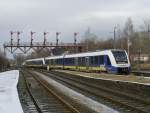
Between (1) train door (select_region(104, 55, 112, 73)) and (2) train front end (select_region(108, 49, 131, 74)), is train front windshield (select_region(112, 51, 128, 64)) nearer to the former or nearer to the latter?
(2) train front end (select_region(108, 49, 131, 74))

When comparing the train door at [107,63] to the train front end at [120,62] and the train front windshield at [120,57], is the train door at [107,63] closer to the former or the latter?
the train front end at [120,62]

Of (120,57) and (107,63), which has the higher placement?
(120,57)

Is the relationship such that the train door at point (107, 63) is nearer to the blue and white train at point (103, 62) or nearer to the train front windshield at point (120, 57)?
the blue and white train at point (103, 62)

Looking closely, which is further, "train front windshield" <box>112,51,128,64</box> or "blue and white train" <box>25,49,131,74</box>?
"blue and white train" <box>25,49,131,74</box>

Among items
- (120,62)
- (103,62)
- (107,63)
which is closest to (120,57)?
(120,62)

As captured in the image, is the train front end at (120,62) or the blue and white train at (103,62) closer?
the train front end at (120,62)

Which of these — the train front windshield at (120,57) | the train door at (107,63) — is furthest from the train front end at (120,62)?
the train door at (107,63)

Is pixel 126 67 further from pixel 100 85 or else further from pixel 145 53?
pixel 145 53

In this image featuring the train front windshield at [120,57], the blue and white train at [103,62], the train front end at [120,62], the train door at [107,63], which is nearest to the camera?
the train front end at [120,62]

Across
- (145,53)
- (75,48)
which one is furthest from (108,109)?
(145,53)

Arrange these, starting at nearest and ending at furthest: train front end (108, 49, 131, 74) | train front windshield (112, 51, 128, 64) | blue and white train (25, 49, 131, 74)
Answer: train front end (108, 49, 131, 74), train front windshield (112, 51, 128, 64), blue and white train (25, 49, 131, 74)

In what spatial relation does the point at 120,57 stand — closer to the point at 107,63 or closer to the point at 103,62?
the point at 107,63

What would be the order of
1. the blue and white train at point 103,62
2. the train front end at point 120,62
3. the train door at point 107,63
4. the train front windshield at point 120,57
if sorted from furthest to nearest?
1. the train door at point 107,63
2. the blue and white train at point 103,62
3. the train front windshield at point 120,57
4. the train front end at point 120,62

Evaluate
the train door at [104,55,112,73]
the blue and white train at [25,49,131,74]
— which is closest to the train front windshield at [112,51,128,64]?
the blue and white train at [25,49,131,74]
